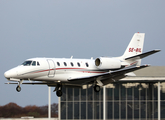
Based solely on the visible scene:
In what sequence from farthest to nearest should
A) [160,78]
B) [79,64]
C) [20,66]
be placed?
1. [160,78]
2. [79,64]
3. [20,66]

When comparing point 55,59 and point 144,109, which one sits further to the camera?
point 144,109

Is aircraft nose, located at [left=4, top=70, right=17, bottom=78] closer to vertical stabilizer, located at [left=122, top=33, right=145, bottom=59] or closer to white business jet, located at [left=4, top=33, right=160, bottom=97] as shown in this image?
white business jet, located at [left=4, top=33, right=160, bottom=97]

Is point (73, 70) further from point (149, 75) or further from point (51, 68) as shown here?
point (149, 75)

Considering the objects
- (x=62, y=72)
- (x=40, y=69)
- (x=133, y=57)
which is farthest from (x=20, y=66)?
(x=133, y=57)

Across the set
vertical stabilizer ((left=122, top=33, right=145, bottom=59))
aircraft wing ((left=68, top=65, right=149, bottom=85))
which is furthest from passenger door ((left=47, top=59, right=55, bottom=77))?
vertical stabilizer ((left=122, top=33, right=145, bottom=59))

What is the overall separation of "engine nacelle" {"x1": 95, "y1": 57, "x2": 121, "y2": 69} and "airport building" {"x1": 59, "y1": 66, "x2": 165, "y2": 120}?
12.4 metres

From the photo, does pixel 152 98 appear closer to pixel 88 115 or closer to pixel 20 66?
pixel 88 115

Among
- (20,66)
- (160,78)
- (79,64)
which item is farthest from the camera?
(160,78)

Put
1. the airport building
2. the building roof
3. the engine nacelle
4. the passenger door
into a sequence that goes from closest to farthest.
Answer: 1. the passenger door
2. the engine nacelle
3. the building roof
4. the airport building

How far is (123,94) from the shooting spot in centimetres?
4522

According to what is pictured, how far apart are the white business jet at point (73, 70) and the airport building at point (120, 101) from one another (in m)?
11.2

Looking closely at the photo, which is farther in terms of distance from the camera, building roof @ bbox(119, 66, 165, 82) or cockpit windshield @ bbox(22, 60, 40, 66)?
building roof @ bbox(119, 66, 165, 82)

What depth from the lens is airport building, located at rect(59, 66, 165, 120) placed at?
4475 centimetres

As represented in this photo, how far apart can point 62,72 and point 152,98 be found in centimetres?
1830
